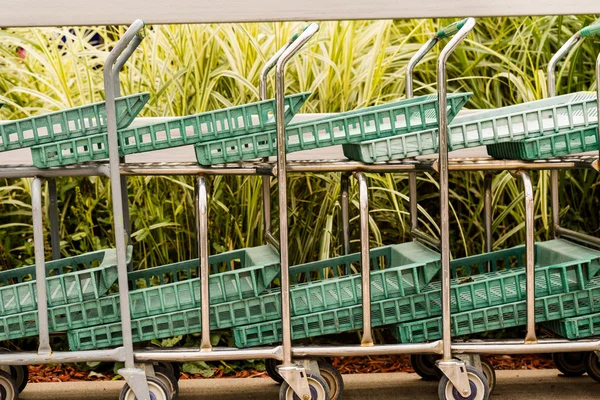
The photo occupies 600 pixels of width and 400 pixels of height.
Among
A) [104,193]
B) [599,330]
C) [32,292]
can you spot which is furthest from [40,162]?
[599,330]

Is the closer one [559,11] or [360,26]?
[559,11]

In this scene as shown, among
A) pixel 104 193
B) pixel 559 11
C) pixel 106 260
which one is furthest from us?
pixel 104 193

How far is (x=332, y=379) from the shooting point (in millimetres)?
3092

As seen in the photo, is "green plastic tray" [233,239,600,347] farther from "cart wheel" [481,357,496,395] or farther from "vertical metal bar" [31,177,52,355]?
"vertical metal bar" [31,177,52,355]

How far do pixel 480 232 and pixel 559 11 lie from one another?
155cm

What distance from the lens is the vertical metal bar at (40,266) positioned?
283cm

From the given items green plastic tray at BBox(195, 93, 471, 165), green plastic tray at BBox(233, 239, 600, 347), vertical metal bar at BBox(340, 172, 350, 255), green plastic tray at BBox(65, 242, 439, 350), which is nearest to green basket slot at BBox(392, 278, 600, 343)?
green plastic tray at BBox(233, 239, 600, 347)

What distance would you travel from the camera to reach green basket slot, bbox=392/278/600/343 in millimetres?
3043

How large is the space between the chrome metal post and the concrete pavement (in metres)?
0.57

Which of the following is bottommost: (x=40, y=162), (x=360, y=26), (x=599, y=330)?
(x=599, y=330)

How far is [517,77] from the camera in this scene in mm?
4094

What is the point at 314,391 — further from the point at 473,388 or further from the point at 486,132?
the point at 486,132

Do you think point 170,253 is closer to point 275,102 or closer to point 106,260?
point 106,260

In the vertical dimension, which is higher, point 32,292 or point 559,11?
point 559,11
